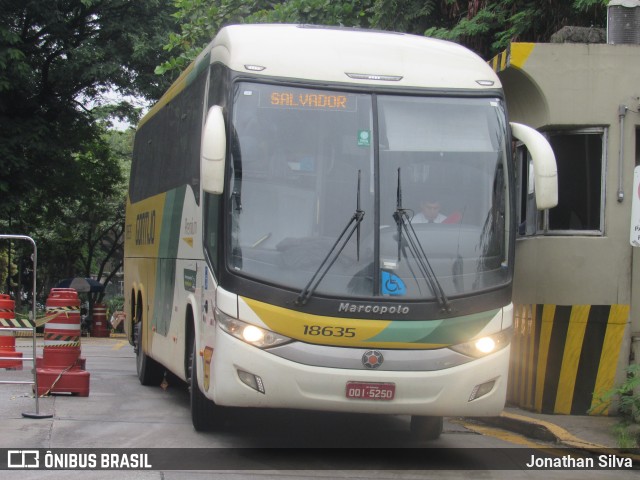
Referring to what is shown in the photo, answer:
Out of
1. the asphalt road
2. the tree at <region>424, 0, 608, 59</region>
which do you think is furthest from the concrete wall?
the tree at <region>424, 0, 608, 59</region>

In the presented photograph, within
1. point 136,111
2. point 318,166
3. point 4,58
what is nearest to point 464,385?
point 318,166

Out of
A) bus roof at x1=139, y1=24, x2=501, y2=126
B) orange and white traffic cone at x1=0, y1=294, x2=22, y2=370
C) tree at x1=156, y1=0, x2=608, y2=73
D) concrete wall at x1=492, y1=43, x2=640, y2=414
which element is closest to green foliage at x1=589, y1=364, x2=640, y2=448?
concrete wall at x1=492, y1=43, x2=640, y2=414

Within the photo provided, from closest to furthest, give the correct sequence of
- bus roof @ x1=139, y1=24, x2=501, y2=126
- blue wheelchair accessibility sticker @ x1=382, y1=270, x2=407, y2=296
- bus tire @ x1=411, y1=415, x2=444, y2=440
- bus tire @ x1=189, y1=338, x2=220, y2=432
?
1. blue wheelchair accessibility sticker @ x1=382, y1=270, x2=407, y2=296
2. bus roof @ x1=139, y1=24, x2=501, y2=126
3. bus tire @ x1=189, y1=338, x2=220, y2=432
4. bus tire @ x1=411, y1=415, x2=444, y2=440

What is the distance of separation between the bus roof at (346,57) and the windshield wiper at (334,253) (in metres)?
1.15

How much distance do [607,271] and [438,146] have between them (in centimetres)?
383

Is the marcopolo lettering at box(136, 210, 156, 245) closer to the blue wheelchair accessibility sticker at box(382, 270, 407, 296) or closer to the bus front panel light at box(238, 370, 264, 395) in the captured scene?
the bus front panel light at box(238, 370, 264, 395)

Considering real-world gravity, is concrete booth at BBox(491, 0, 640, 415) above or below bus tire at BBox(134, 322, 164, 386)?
above

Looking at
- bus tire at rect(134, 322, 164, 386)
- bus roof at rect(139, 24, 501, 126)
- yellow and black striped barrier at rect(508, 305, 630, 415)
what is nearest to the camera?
bus roof at rect(139, 24, 501, 126)

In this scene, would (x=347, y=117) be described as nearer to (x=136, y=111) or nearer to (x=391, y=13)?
(x=391, y=13)

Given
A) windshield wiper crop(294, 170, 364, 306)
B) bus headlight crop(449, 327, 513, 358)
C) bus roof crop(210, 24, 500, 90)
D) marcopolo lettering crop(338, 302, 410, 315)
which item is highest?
bus roof crop(210, 24, 500, 90)

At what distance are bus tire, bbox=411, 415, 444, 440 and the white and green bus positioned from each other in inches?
58.5

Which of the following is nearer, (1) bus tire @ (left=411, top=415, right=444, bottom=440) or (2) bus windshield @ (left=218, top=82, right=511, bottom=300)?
(2) bus windshield @ (left=218, top=82, right=511, bottom=300)

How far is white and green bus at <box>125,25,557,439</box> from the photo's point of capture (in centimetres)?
801

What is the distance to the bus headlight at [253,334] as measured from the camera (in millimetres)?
7991
